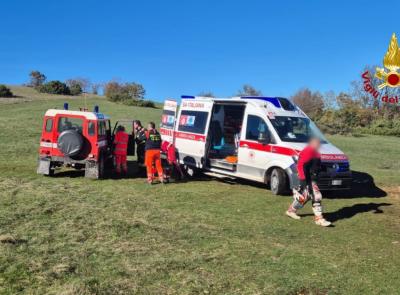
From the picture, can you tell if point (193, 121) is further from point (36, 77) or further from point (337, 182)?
point (36, 77)

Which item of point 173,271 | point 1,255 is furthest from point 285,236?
point 1,255

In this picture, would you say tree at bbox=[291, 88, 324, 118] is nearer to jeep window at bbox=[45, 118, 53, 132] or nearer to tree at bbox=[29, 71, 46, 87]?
tree at bbox=[29, 71, 46, 87]

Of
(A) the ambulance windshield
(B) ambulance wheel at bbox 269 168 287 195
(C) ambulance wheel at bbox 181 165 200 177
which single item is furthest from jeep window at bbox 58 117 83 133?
(B) ambulance wheel at bbox 269 168 287 195

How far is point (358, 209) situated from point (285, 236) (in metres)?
3.31

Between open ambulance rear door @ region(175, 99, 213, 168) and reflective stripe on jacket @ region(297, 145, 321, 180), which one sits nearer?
reflective stripe on jacket @ region(297, 145, 321, 180)

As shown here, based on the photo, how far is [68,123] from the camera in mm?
12516

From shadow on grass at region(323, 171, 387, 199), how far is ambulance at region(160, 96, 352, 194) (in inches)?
34.0

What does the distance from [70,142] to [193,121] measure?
3.86 metres

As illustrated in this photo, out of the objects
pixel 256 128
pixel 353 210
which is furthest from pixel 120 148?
pixel 353 210

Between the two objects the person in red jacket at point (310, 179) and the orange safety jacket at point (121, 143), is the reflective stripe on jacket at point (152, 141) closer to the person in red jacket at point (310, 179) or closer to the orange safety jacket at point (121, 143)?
the orange safety jacket at point (121, 143)

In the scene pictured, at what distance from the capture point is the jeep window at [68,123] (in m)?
A: 12.4

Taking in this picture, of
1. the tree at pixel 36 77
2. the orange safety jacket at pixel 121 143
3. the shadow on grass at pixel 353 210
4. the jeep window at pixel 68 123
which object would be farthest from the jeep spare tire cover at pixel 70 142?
the tree at pixel 36 77

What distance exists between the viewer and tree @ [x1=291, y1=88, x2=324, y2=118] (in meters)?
66.3

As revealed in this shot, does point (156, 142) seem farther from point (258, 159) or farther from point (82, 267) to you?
point (82, 267)
